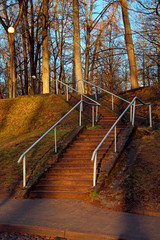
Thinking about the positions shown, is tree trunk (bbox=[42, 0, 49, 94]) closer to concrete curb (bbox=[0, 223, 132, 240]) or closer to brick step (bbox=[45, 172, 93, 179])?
brick step (bbox=[45, 172, 93, 179])

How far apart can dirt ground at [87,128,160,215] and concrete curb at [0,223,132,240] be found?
154 centimetres

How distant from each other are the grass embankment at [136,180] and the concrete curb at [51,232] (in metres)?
1.54

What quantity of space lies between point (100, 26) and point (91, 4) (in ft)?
8.86

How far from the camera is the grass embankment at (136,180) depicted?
6.21m

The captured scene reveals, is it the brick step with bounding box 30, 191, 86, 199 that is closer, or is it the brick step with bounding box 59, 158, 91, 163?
the brick step with bounding box 30, 191, 86, 199

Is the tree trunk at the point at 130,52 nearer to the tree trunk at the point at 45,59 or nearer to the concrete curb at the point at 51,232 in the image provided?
the tree trunk at the point at 45,59

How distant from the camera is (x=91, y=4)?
2848 centimetres

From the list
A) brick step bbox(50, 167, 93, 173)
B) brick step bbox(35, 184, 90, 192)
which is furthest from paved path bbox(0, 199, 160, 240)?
brick step bbox(50, 167, 93, 173)

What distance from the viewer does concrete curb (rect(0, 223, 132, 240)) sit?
4.66m

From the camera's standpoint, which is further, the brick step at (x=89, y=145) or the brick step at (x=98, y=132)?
the brick step at (x=98, y=132)

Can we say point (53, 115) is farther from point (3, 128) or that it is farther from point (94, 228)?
point (94, 228)

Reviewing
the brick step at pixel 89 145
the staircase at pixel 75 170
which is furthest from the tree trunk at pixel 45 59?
the brick step at pixel 89 145

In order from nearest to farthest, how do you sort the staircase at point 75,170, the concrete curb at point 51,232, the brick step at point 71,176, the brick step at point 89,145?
the concrete curb at point 51,232
the staircase at point 75,170
the brick step at point 71,176
the brick step at point 89,145

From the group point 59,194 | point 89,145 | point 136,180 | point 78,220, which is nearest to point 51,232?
point 78,220
